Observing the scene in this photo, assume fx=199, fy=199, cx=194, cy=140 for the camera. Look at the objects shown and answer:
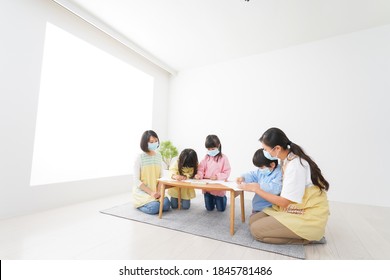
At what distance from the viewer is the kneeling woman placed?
5.01ft

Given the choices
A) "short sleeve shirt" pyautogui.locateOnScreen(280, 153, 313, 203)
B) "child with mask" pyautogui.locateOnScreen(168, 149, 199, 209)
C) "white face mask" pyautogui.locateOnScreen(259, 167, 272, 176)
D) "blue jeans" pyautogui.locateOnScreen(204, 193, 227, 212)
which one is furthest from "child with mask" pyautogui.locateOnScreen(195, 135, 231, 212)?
"short sleeve shirt" pyautogui.locateOnScreen(280, 153, 313, 203)

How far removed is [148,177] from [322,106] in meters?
3.24

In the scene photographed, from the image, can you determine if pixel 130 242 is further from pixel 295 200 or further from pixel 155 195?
pixel 295 200

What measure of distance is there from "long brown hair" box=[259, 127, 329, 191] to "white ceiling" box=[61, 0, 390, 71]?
211 cm

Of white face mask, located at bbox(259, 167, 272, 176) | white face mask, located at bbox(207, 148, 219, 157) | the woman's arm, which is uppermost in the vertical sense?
white face mask, located at bbox(207, 148, 219, 157)

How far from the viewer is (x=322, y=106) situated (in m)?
3.56

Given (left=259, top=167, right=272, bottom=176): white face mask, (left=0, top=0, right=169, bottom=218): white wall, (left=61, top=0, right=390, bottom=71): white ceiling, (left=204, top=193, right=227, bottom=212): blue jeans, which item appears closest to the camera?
(left=259, top=167, right=272, bottom=176): white face mask

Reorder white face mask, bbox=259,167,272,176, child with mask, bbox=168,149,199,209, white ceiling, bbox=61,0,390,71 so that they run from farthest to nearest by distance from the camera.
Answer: white ceiling, bbox=61,0,390,71
child with mask, bbox=168,149,199,209
white face mask, bbox=259,167,272,176

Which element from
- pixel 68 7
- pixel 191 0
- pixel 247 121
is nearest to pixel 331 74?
pixel 247 121

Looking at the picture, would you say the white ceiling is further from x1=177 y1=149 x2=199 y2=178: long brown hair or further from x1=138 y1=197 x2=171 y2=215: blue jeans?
x1=138 y1=197 x2=171 y2=215: blue jeans

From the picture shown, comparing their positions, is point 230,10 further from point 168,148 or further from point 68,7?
point 168,148

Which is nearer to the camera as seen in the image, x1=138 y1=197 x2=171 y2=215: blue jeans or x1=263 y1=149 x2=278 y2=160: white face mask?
x1=263 y1=149 x2=278 y2=160: white face mask

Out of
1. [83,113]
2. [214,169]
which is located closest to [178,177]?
[214,169]

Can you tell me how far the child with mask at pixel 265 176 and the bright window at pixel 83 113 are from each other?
2.49 m
